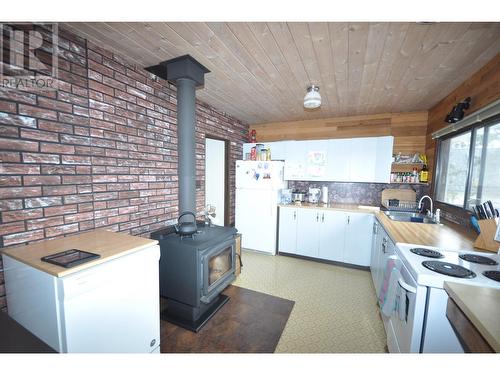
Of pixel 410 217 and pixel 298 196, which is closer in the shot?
pixel 410 217

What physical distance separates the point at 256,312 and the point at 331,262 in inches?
65.0

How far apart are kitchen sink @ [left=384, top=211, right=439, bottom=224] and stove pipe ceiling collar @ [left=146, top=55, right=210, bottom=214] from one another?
250 centimetres

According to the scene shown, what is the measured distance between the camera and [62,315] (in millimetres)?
954

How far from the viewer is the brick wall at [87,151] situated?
1.26 meters

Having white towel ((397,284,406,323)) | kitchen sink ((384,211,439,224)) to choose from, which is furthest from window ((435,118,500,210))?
white towel ((397,284,406,323))

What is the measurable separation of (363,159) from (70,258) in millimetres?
3590

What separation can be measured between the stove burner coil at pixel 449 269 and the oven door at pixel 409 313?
0.12 meters

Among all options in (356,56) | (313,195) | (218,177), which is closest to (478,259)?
(356,56)

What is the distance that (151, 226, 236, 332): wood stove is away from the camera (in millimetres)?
1756

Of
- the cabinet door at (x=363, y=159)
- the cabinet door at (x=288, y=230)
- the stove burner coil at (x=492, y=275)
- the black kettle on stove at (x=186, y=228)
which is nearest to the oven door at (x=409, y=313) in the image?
the stove burner coil at (x=492, y=275)

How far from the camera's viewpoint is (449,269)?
1135 mm

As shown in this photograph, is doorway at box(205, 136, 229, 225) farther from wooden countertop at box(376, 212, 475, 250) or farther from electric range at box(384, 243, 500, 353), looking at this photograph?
electric range at box(384, 243, 500, 353)

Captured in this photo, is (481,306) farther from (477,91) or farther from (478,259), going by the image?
(477,91)
